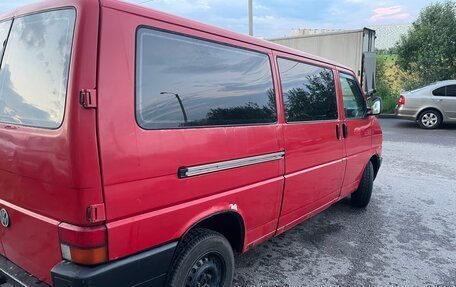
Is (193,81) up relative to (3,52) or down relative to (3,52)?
down

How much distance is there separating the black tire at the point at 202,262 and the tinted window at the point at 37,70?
3.51 feet

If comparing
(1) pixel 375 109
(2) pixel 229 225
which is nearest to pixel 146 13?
(2) pixel 229 225

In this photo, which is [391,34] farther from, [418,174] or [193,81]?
[193,81]

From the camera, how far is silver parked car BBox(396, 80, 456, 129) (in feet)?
37.1

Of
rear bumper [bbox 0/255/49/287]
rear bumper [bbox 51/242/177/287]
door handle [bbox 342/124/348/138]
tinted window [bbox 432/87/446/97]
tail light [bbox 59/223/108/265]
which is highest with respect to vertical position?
tinted window [bbox 432/87/446/97]

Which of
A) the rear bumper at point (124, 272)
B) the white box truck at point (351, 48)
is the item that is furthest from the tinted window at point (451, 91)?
the rear bumper at point (124, 272)

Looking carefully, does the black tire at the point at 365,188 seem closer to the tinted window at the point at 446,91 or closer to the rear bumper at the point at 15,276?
the rear bumper at the point at 15,276

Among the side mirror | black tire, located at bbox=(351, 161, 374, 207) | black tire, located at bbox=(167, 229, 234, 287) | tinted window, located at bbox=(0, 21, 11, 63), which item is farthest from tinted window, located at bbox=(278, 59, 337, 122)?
tinted window, located at bbox=(0, 21, 11, 63)

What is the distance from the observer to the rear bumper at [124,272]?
1.82 meters

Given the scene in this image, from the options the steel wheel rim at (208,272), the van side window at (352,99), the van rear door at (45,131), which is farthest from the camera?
the van side window at (352,99)

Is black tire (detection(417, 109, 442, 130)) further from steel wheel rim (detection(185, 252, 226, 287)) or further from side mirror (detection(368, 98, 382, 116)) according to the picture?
steel wheel rim (detection(185, 252, 226, 287))

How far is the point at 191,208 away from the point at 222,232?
0.62 m

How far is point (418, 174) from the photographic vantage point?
6.65 m

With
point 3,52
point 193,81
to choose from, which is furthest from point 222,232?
point 3,52
